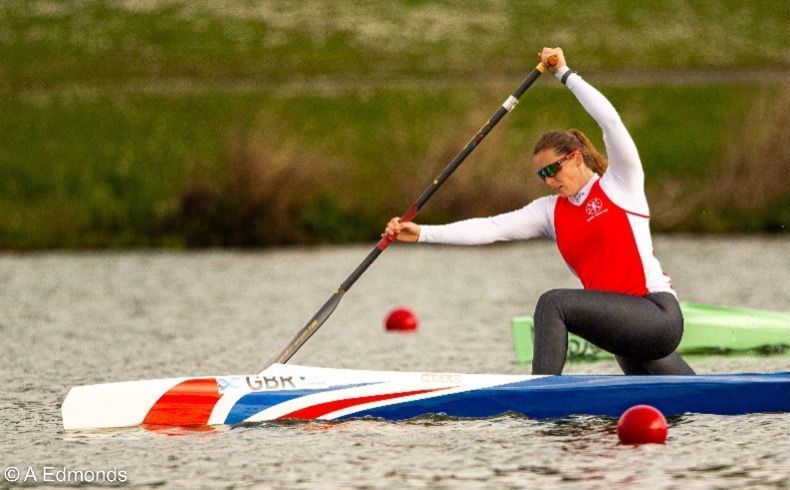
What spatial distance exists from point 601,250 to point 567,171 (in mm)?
465

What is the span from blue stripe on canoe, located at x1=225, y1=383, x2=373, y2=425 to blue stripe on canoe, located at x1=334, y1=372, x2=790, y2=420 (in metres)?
0.74

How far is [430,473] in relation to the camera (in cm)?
824

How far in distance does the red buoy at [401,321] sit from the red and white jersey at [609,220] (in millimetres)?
5706

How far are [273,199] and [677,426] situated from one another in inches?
635

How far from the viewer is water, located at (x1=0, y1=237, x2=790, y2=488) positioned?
836cm

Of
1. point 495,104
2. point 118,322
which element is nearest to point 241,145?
point 495,104

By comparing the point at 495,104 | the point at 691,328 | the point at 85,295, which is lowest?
the point at 85,295

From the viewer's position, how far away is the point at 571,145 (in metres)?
9.42

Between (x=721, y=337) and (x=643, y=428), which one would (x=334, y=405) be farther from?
(x=721, y=337)

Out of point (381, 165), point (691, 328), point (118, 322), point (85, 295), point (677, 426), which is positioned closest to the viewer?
point (677, 426)

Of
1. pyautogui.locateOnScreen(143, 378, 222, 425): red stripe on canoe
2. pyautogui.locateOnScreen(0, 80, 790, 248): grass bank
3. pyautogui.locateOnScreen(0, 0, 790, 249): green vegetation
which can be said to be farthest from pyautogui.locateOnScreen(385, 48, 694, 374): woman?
pyautogui.locateOnScreen(0, 0, 790, 249): green vegetation

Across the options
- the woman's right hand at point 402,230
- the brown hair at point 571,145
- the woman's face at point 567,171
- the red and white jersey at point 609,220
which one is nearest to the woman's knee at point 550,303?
the red and white jersey at point 609,220

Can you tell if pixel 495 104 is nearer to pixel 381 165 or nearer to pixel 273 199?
pixel 273 199

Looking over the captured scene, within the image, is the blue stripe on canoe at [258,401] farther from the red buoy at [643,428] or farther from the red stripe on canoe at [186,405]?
the red buoy at [643,428]
